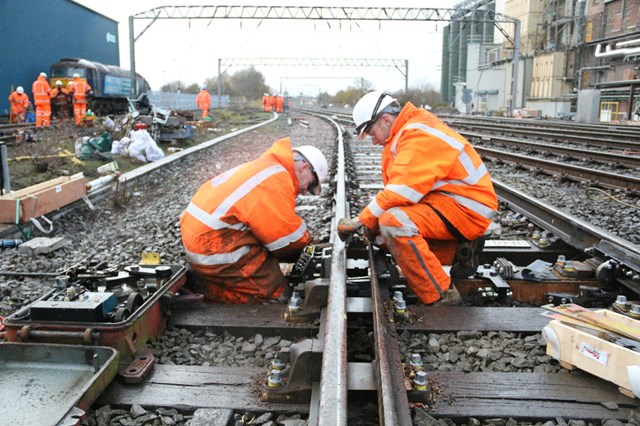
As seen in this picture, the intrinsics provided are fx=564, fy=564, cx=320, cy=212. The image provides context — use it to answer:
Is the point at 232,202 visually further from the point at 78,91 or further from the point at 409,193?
the point at 78,91

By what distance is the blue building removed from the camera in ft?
89.0

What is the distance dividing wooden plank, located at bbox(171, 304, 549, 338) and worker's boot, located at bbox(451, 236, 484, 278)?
512 millimetres

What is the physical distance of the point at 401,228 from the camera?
338 centimetres

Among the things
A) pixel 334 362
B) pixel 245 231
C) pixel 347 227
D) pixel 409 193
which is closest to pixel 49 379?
pixel 334 362

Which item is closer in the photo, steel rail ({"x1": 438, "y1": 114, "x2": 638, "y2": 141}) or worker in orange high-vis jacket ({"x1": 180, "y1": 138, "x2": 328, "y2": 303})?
worker in orange high-vis jacket ({"x1": 180, "y1": 138, "x2": 328, "y2": 303})

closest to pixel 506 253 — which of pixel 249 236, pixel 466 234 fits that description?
pixel 466 234

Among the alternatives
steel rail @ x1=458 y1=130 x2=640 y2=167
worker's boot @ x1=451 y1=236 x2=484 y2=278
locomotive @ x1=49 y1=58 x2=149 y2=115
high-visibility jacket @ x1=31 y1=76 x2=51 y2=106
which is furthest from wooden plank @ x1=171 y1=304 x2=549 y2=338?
locomotive @ x1=49 y1=58 x2=149 y2=115

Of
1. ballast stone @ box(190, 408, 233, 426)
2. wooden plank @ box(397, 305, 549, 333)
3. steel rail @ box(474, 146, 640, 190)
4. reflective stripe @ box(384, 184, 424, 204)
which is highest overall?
reflective stripe @ box(384, 184, 424, 204)

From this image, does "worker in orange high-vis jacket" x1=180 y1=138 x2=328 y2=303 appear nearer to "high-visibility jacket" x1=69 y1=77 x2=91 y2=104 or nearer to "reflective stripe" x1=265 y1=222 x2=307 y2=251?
"reflective stripe" x1=265 y1=222 x2=307 y2=251

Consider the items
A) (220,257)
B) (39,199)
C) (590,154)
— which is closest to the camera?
(220,257)

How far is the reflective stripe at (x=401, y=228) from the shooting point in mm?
3375

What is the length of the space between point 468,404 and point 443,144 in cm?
173

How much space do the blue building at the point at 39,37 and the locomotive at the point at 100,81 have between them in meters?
1.16

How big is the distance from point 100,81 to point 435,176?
3065 cm
